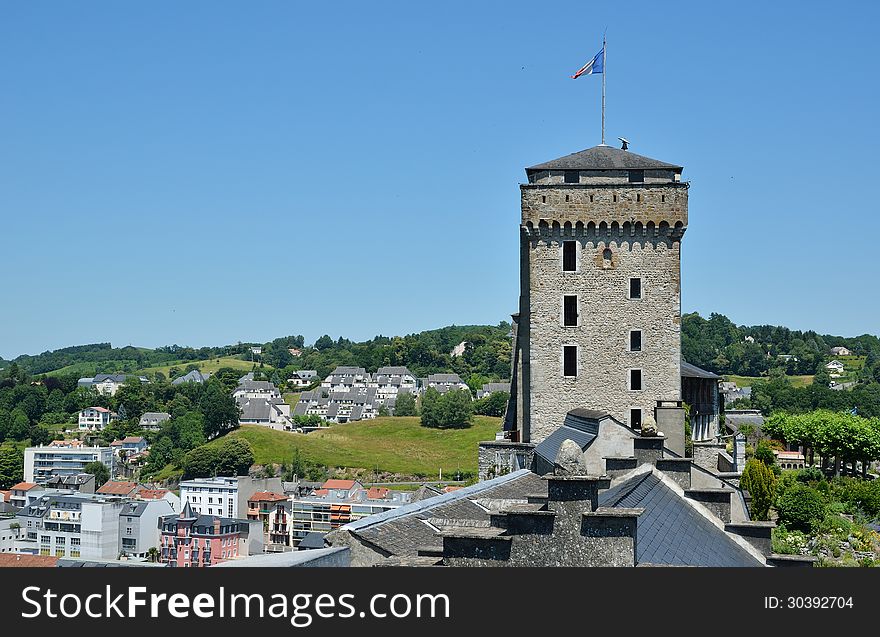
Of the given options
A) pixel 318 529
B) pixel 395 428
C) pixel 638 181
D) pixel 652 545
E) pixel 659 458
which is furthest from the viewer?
pixel 395 428

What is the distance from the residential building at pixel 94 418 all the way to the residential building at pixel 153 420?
35.0 feet

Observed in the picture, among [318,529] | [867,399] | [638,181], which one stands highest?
[638,181]

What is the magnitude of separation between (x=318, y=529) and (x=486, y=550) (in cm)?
10082

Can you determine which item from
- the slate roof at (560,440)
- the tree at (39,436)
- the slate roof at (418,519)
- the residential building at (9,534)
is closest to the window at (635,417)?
the slate roof at (560,440)

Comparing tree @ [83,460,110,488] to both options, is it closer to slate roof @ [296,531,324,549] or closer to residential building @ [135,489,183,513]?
residential building @ [135,489,183,513]

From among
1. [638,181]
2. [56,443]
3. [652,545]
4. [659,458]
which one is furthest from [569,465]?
[56,443]

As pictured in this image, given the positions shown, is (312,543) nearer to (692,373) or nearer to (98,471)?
(692,373)

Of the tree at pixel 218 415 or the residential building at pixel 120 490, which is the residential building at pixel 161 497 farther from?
the tree at pixel 218 415

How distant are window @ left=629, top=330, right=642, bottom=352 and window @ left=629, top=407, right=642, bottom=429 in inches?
95.7

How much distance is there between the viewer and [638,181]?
4053 cm

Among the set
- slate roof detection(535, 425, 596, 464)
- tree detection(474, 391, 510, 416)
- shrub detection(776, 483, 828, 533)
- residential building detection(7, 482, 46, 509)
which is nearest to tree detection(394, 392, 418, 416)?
tree detection(474, 391, 510, 416)

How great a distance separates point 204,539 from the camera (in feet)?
328

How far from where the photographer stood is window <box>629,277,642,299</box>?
40438 mm
